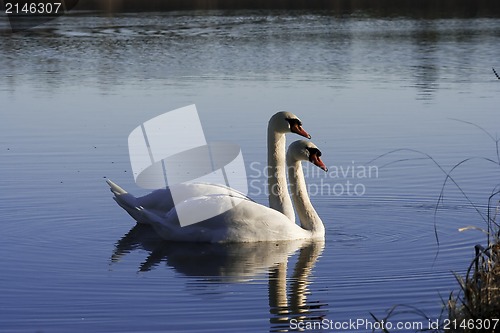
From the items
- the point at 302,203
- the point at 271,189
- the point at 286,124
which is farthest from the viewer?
the point at 286,124

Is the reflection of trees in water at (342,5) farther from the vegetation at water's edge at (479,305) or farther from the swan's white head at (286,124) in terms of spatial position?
the vegetation at water's edge at (479,305)

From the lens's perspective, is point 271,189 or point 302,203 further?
point 271,189

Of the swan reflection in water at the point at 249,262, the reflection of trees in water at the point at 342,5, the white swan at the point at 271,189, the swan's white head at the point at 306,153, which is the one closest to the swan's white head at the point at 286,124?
the white swan at the point at 271,189

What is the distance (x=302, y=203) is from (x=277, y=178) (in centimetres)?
A: 49

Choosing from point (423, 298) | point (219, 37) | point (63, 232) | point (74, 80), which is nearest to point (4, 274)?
point (63, 232)

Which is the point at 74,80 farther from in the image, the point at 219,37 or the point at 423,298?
the point at 423,298

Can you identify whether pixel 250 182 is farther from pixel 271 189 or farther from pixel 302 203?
pixel 302 203

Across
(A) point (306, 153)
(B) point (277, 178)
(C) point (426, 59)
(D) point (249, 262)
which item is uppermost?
(A) point (306, 153)

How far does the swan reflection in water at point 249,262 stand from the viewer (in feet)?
24.3

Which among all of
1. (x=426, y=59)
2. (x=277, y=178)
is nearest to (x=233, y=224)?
(x=277, y=178)

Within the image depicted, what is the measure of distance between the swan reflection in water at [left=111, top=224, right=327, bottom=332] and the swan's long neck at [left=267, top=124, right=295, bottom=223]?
63 centimetres

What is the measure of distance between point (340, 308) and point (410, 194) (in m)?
4.09

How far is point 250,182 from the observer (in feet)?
39.4

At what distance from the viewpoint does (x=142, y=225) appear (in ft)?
34.6
